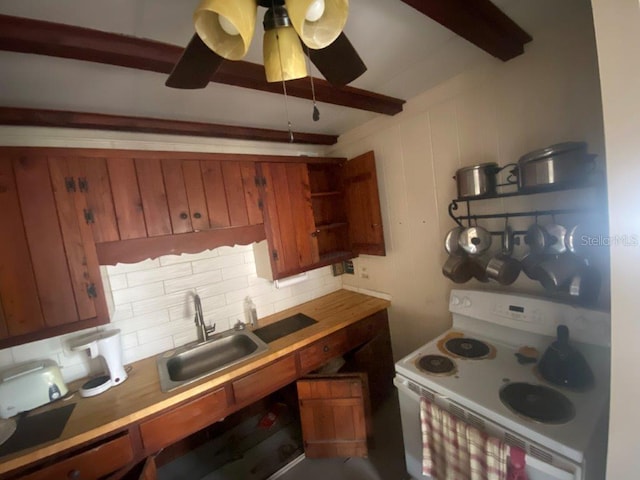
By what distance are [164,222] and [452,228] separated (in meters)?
1.77

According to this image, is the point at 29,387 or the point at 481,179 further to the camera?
the point at 481,179

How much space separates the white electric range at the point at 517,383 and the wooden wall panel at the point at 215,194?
4.53 ft

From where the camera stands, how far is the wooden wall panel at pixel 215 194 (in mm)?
1604

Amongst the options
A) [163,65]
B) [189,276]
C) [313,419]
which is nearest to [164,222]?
[189,276]

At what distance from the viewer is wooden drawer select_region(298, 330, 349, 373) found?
66.9 inches

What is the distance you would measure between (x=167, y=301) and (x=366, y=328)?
147 centimetres

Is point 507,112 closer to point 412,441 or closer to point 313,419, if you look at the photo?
point 412,441

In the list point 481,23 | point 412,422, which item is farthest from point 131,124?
point 412,422

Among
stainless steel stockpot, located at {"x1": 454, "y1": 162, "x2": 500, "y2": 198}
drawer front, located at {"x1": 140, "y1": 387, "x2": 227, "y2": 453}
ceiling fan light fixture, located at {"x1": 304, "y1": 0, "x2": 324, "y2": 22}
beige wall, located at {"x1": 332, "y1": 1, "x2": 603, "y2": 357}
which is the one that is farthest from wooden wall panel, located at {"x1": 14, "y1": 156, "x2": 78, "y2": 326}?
stainless steel stockpot, located at {"x1": 454, "y1": 162, "x2": 500, "y2": 198}

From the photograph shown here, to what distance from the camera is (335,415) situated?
→ 5.29 ft

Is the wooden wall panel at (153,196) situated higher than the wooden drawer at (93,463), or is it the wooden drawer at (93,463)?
the wooden wall panel at (153,196)

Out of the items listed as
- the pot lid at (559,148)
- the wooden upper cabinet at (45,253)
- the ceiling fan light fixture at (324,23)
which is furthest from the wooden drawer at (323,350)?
the ceiling fan light fixture at (324,23)

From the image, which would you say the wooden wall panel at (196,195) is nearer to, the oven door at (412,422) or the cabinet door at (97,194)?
the cabinet door at (97,194)

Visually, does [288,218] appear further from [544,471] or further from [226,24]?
[544,471]
